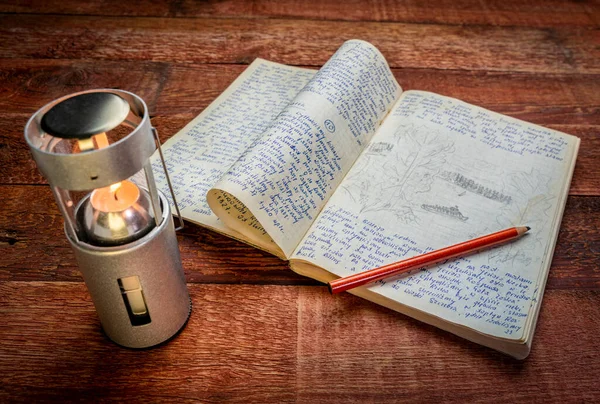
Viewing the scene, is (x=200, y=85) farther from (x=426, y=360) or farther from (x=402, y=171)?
(x=426, y=360)

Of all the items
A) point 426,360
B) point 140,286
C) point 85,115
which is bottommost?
point 426,360

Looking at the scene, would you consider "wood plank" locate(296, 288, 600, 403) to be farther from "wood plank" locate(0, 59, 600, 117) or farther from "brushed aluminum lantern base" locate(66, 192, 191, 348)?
"wood plank" locate(0, 59, 600, 117)

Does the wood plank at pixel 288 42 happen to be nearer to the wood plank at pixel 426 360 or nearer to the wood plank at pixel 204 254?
the wood plank at pixel 204 254

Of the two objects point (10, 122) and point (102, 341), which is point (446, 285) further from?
point (10, 122)

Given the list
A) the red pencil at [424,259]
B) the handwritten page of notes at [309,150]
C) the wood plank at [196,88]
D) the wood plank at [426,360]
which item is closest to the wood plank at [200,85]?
the wood plank at [196,88]

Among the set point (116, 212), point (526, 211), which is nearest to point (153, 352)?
point (116, 212)

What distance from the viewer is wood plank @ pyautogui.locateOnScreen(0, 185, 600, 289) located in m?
0.68

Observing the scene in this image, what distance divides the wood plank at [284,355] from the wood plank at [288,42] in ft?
1.89

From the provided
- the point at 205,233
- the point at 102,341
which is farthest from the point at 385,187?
the point at 102,341

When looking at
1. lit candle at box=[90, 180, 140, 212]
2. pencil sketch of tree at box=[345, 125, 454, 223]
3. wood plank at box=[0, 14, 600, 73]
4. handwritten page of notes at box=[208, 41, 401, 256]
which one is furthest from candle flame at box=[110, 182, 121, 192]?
wood plank at box=[0, 14, 600, 73]

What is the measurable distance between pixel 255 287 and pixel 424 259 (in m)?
0.20

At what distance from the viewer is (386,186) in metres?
0.78

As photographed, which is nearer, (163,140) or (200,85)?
(163,140)

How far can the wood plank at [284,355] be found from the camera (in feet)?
1.87
